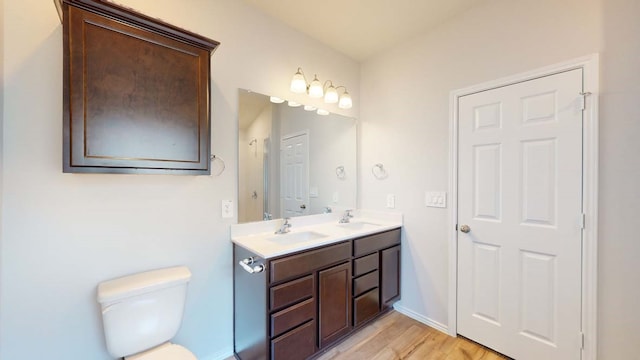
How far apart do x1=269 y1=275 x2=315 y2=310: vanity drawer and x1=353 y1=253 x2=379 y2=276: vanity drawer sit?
47cm

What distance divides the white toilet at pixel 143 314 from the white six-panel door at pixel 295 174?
101cm

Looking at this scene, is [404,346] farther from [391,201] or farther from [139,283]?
[139,283]

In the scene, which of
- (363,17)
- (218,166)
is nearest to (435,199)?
(363,17)

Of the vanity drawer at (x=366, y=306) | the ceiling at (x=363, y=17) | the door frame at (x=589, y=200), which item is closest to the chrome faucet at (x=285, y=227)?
the vanity drawer at (x=366, y=306)

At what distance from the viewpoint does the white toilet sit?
4.03 feet

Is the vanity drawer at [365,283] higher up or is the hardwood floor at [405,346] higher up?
the vanity drawer at [365,283]

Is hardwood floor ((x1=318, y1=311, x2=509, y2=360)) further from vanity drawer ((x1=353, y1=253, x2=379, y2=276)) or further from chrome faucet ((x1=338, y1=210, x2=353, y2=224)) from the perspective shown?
chrome faucet ((x1=338, y1=210, x2=353, y2=224))

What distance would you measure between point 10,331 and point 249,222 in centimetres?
124

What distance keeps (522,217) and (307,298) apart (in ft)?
5.30

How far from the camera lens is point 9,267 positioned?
1162mm

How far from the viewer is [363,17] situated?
6.84 feet

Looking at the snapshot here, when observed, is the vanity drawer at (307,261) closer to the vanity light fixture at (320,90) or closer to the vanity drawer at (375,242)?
the vanity drawer at (375,242)

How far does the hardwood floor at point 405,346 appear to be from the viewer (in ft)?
6.06

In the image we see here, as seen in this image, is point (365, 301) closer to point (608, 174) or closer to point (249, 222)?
point (249, 222)
